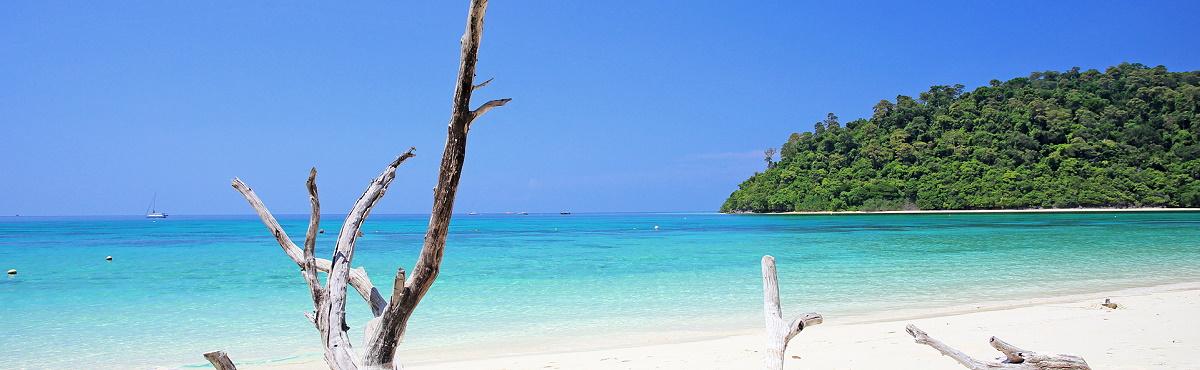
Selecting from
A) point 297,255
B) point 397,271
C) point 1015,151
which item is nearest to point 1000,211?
point 1015,151

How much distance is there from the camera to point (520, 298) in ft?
43.0

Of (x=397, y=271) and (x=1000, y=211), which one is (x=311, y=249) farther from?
(x=1000, y=211)

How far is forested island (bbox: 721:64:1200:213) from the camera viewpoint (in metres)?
73.5

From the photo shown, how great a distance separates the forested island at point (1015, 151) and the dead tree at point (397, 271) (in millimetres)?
84604

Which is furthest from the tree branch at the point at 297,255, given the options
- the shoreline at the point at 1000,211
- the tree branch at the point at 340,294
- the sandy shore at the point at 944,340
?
the shoreline at the point at 1000,211

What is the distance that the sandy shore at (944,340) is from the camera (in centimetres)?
639

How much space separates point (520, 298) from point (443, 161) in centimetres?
1085

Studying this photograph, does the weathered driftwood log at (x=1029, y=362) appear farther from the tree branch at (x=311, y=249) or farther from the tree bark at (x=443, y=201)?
the tree branch at (x=311, y=249)

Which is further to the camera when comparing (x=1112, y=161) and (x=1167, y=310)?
(x=1112, y=161)

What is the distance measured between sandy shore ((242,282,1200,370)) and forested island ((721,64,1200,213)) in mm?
76085

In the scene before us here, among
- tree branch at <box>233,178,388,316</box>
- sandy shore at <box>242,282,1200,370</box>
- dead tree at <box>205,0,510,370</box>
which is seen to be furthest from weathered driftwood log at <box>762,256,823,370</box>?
sandy shore at <box>242,282,1200,370</box>

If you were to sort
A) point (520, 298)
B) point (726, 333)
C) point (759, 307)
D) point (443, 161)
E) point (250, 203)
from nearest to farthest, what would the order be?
1. point (443, 161)
2. point (250, 203)
3. point (726, 333)
4. point (759, 307)
5. point (520, 298)

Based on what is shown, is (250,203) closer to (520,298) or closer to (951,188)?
(520,298)

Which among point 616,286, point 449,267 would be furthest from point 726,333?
point 449,267
